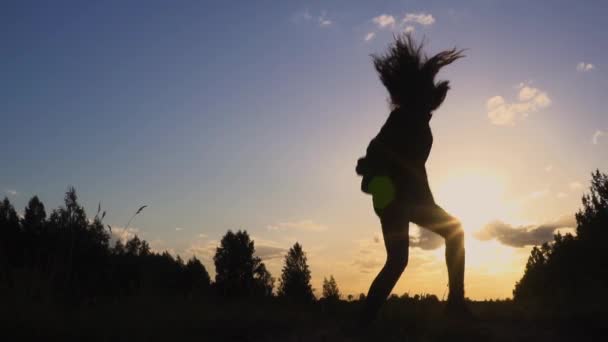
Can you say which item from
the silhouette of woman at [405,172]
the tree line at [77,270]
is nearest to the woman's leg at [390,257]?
the silhouette of woman at [405,172]

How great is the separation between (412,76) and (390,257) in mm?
2294

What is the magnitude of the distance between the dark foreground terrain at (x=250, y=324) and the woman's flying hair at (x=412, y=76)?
8.57 feet

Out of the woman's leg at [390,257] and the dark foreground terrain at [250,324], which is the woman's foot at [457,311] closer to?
the dark foreground terrain at [250,324]

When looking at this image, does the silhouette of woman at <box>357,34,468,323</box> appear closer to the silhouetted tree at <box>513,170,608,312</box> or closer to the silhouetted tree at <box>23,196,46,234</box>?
the silhouetted tree at <box>513,170,608,312</box>

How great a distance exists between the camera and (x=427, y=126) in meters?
6.12

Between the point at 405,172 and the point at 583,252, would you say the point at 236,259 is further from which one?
the point at 405,172

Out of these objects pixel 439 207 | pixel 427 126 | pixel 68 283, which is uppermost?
pixel 427 126

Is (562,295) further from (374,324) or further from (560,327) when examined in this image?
(374,324)

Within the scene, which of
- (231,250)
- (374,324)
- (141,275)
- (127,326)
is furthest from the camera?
(231,250)

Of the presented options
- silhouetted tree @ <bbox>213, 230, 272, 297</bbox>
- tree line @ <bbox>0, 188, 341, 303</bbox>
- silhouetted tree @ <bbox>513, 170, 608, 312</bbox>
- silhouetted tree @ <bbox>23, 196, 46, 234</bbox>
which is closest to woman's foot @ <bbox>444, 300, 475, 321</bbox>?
tree line @ <bbox>0, 188, 341, 303</bbox>

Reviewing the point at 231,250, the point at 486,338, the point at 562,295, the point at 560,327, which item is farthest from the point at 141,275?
the point at 231,250

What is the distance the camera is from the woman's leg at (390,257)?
17.3 ft

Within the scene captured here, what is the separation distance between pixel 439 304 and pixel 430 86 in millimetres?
3358

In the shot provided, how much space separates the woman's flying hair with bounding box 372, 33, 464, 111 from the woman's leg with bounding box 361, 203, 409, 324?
1.41 meters
